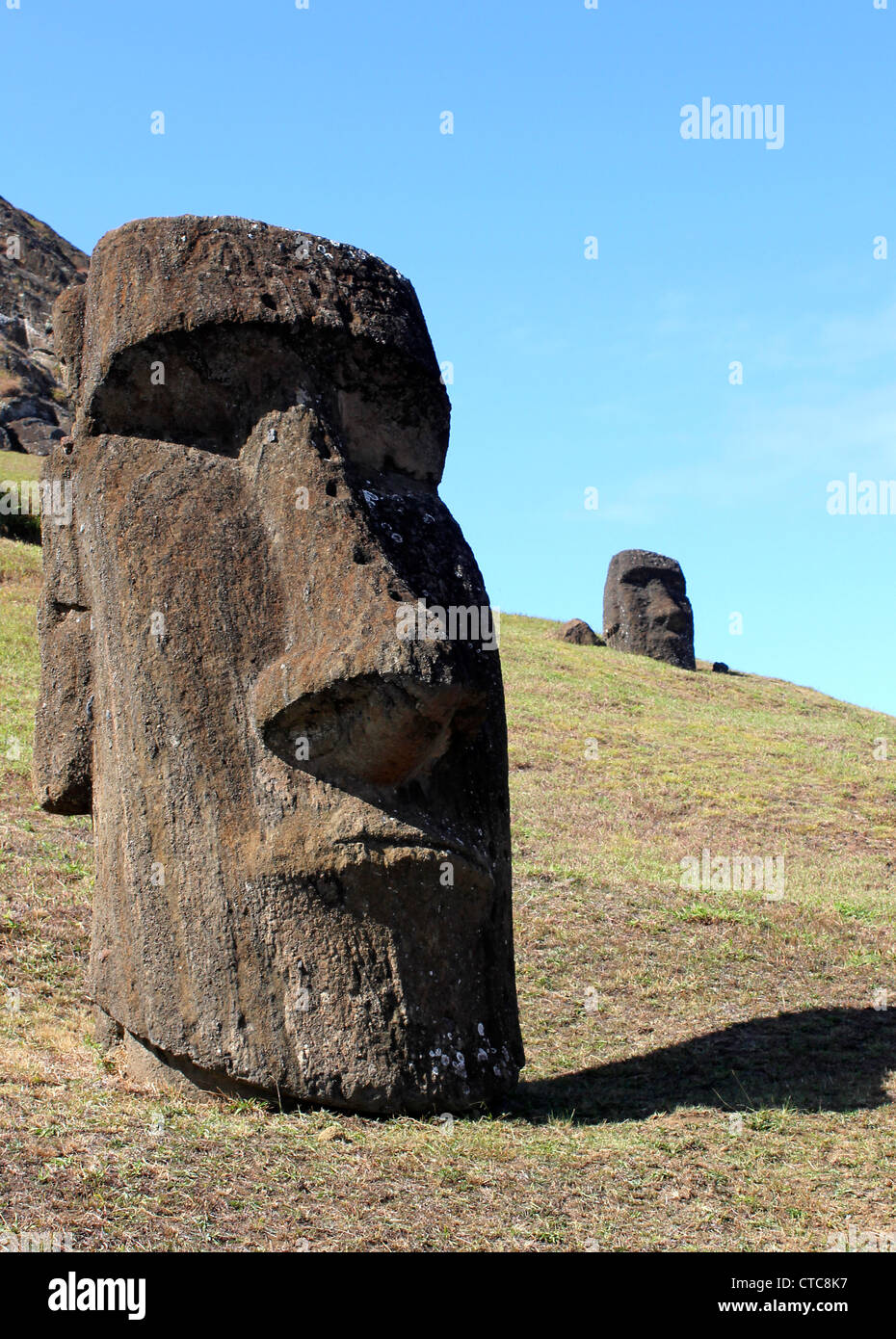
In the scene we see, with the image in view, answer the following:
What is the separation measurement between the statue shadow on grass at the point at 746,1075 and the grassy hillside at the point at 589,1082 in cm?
2

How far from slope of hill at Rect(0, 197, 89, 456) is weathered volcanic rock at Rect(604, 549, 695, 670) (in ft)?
48.6

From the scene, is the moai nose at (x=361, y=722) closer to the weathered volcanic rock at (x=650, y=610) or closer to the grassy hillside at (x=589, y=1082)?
the grassy hillside at (x=589, y=1082)

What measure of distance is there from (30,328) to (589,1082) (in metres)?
46.7

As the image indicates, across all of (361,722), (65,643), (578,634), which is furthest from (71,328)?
(578,634)

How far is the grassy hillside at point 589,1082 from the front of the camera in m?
4.45

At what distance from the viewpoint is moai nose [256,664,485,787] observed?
5.32m

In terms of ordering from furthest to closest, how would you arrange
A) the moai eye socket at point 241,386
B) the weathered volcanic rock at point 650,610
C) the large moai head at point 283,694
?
the weathered volcanic rock at point 650,610, the moai eye socket at point 241,386, the large moai head at point 283,694

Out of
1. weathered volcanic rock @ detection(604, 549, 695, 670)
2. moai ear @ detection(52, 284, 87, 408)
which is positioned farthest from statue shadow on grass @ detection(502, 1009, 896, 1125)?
weathered volcanic rock @ detection(604, 549, 695, 670)

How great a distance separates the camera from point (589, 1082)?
22.3ft

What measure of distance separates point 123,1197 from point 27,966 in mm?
3637

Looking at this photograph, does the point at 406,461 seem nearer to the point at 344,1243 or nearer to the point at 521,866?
the point at 344,1243

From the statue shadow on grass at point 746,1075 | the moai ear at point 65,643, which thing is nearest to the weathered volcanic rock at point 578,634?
the statue shadow on grass at point 746,1075

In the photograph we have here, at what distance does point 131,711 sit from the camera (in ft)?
19.1
